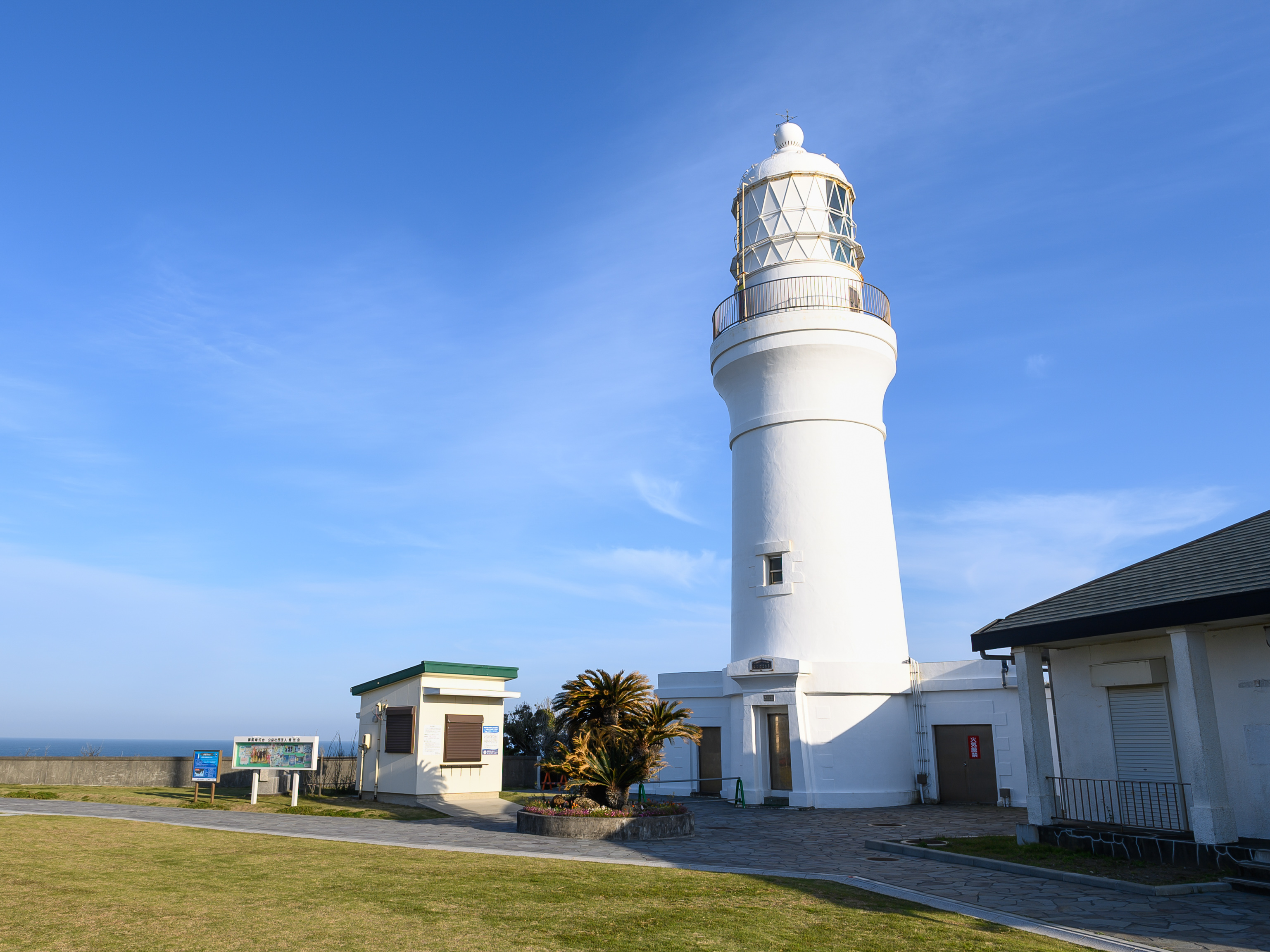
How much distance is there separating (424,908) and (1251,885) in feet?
30.8

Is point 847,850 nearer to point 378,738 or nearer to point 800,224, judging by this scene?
point 378,738

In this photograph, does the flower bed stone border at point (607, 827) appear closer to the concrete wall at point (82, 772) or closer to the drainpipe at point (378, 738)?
the drainpipe at point (378, 738)

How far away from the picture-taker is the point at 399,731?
22625 mm

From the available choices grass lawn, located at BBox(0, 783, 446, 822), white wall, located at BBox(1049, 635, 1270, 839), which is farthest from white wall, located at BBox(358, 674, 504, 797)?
Answer: white wall, located at BBox(1049, 635, 1270, 839)

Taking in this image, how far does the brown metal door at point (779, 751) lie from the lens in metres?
22.4

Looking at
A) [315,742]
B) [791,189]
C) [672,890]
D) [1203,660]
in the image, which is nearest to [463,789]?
[315,742]

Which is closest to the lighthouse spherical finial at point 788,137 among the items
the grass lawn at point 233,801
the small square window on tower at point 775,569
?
the small square window on tower at point 775,569

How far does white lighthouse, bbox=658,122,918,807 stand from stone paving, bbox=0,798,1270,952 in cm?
166

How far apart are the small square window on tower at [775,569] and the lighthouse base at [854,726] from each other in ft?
6.70

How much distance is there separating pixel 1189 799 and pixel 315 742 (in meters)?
17.7

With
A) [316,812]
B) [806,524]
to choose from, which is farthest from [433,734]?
[806,524]

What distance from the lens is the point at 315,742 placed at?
69.6ft

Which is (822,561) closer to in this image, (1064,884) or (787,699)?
(787,699)

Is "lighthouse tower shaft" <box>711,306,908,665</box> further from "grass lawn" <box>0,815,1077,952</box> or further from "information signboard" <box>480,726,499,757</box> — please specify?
"grass lawn" <box>0,815,1077,952</box>
